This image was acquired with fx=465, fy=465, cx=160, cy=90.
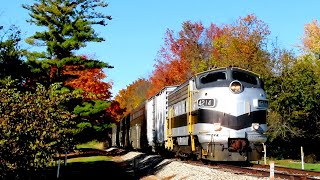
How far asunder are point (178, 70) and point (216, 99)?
152 feet

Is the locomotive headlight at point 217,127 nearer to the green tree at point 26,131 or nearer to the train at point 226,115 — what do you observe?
the train at point 226,115

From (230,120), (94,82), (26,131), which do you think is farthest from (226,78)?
(94,82)

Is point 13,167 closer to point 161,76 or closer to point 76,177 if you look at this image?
point 76,177

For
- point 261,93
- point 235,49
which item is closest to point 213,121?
point 261,93

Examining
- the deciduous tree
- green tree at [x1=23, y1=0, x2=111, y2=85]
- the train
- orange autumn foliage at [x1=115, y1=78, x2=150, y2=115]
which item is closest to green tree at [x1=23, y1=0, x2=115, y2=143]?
green tree at [x1=23, y1=0, x2=111, y2=85]

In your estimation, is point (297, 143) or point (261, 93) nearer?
point (261, 93)

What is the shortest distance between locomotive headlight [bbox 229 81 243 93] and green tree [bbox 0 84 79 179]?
793cm

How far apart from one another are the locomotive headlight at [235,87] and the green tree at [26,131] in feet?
26.0

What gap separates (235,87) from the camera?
1969 cm

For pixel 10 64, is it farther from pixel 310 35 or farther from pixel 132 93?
pixel 132 93

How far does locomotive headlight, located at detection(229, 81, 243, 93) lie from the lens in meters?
19.7

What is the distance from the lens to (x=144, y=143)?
38.8 metres

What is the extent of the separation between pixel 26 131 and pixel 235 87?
990 centimetres

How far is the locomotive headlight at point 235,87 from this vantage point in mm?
19672
